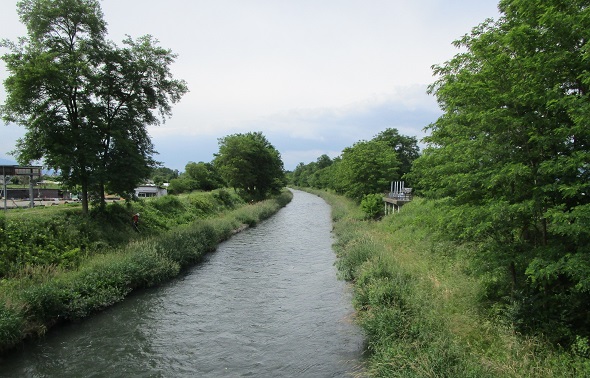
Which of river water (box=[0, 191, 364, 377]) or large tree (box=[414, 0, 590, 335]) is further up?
large tree (box=[414, 0, 590, 335])

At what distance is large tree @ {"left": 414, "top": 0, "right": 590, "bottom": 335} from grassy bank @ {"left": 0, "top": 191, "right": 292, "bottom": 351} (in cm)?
1268

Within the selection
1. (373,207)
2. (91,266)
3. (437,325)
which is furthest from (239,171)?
(437,325)

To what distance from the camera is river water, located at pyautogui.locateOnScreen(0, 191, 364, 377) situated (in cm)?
971

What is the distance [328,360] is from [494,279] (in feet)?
17.6

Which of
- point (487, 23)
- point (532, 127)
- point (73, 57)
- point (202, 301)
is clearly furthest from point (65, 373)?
point (73, 57)

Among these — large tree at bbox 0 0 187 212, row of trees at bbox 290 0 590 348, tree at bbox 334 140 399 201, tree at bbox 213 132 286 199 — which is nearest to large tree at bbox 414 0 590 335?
row of trees at bbox 290 0 590 348

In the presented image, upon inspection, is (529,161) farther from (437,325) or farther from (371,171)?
(371,171)

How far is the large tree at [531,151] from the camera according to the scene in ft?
23.1

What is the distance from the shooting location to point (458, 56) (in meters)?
10.1

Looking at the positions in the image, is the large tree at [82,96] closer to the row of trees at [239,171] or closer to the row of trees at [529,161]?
the row of trees at [529,161]

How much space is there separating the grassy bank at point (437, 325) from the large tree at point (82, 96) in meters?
15.3

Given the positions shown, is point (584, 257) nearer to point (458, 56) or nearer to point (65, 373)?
point (458, 56)

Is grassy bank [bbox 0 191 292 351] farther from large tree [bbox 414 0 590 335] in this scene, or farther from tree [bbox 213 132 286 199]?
tree [bbox 213 132 286 199]

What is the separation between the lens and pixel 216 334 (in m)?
11.9
